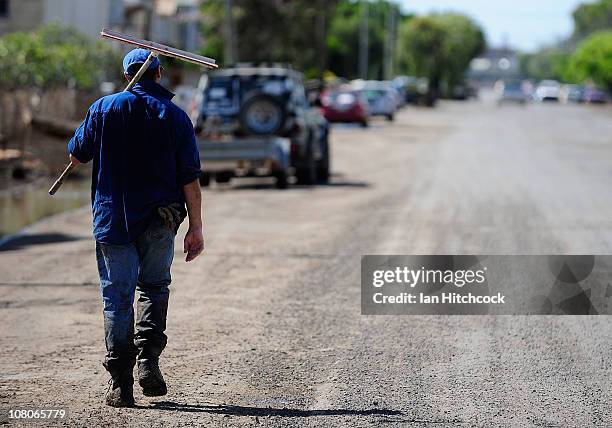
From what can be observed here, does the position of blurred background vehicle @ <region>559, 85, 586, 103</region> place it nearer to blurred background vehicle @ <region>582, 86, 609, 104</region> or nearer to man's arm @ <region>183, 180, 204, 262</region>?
blurred background vehicle @ <region>582, 86, 609, 104</region>

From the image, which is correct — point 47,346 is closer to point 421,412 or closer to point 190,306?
point 190,306

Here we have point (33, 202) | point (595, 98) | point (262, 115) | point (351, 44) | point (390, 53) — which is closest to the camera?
point (33, 202)

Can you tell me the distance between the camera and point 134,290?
729cm

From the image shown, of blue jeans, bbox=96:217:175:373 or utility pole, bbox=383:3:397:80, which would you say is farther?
utility pole, bbox=383:3:397:80

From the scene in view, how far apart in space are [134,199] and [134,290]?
1.57 ft

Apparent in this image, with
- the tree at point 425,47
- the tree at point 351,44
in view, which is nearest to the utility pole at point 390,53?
the tree at point 351,44

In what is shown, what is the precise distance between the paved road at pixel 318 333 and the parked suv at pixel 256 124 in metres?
2.48

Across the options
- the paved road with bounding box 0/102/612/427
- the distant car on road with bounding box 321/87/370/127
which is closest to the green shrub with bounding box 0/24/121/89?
the distant car on road with bounding box 321/87/370/127

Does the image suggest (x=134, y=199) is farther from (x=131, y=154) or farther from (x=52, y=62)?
(x=52, y=62)

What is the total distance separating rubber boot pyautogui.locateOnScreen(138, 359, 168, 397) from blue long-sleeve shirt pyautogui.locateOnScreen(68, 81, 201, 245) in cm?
66

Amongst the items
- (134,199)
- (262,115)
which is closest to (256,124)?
(262,115)

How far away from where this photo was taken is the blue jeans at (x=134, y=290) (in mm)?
7188

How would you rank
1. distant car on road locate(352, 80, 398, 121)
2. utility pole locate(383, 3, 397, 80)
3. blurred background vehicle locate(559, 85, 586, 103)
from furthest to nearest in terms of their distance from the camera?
utility pole locate(383, 3, 397, 80) → blurred background vehicle locate(559, 85, 586, 103) → distant car on road locate(352, 80, 398, 121)

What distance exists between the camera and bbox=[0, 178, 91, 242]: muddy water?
58.7 ft
